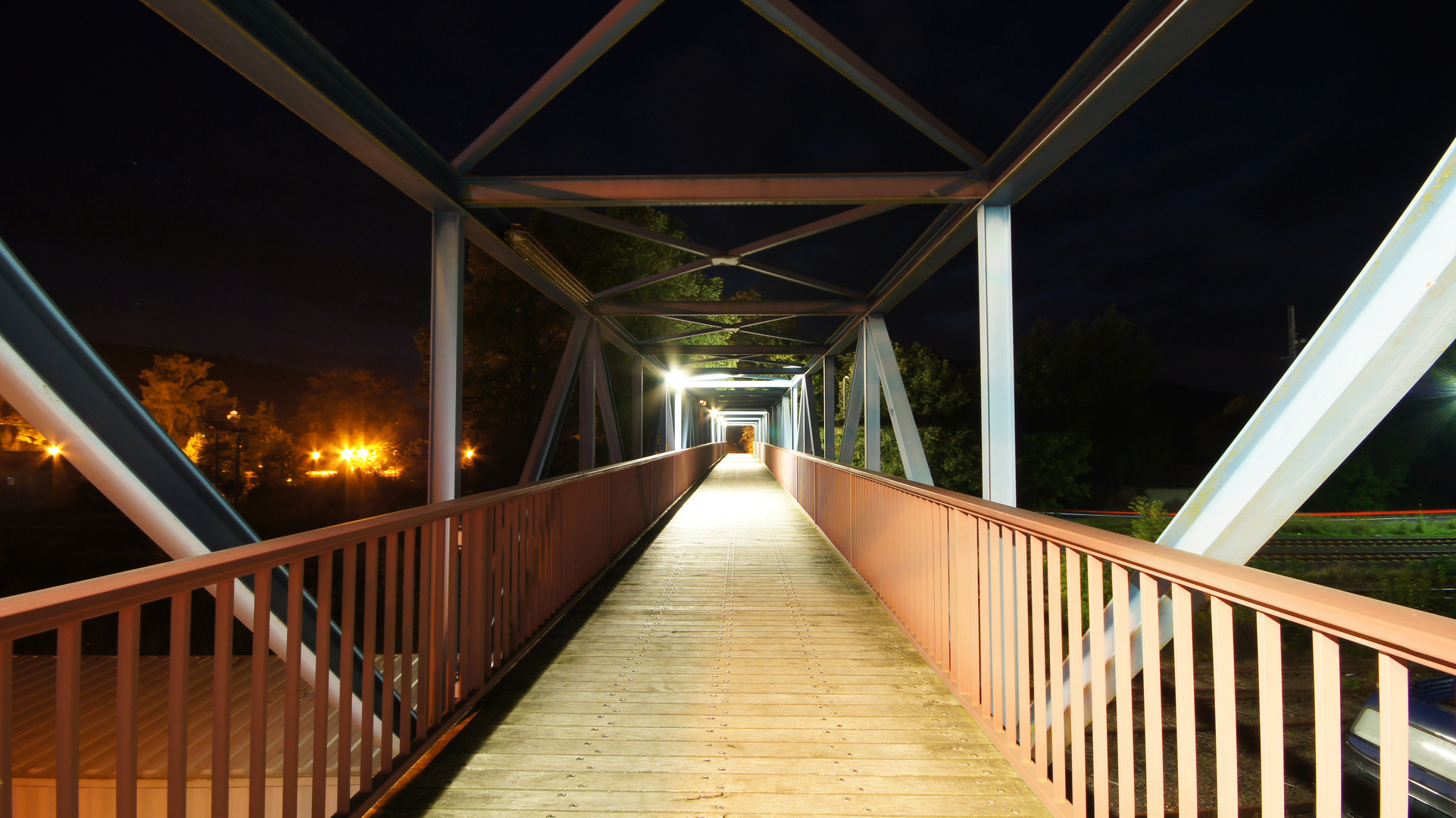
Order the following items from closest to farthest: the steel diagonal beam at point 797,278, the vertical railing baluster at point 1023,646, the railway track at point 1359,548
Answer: the vertical railing baluster at point 1023,646
the steel diagonal beam at point 797,278
the railway track at point 1359,548

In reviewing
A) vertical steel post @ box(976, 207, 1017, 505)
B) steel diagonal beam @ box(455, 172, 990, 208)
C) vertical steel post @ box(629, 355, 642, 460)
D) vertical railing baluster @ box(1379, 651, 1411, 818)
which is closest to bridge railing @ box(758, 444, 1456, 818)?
vertical railing baluster @ box(1379, 651, 1411, 818)

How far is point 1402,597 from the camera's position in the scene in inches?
531

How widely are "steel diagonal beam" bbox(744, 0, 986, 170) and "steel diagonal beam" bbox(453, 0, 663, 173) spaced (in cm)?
70

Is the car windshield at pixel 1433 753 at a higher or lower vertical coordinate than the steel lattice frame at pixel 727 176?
lower

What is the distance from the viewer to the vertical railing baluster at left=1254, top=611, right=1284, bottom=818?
3.93ft

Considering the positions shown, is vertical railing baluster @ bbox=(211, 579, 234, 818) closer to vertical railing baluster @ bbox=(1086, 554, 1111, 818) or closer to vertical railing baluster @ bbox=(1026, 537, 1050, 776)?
vertical railing baluster @ bbox=(1086, 554, 1111, 818)

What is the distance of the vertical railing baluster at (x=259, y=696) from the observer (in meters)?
1.58

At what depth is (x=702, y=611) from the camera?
14.8ft

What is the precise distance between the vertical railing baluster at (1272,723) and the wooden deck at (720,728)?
3.47ft

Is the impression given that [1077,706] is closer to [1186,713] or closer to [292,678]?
[1186,713]

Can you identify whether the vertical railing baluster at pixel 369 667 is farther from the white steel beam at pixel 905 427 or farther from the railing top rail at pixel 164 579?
the white steel beam at pixel 905 427

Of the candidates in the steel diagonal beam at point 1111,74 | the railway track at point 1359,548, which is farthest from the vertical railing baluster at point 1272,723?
the railway track at point 1359,548

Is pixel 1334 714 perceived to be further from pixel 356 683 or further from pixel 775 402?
pixel 775 402

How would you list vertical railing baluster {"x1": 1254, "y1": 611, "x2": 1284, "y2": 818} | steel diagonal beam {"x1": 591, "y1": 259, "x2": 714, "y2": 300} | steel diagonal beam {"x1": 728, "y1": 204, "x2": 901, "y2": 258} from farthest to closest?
steel diagonal beam {"x1": 591, "y1": 259, "x2": 714, "y2": 300}, steel diagonal beam {"x1": 728, "y1": 204, "x2": 901, "y2": 258}, vertical railing baluster {"x1": 1254, "y1": 611, "x2": 1284, "y2": 818}
